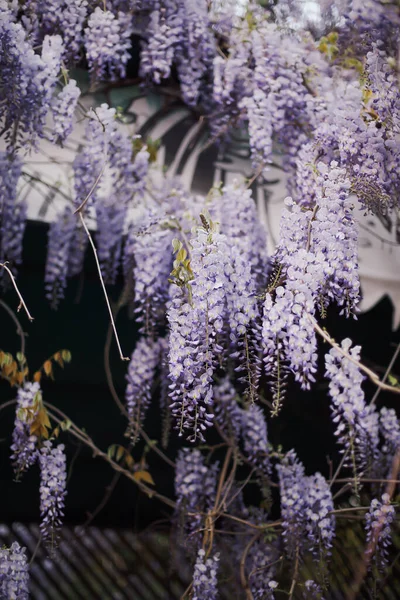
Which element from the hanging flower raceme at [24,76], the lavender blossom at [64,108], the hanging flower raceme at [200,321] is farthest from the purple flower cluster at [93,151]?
the hanging flower raceme at [200,321]

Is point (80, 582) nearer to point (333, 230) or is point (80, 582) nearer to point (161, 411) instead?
point (161, 411)

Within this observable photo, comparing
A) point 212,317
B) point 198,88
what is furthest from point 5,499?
point 198,88

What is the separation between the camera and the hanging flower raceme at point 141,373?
2.73 m

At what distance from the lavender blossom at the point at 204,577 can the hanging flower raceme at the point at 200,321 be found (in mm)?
757

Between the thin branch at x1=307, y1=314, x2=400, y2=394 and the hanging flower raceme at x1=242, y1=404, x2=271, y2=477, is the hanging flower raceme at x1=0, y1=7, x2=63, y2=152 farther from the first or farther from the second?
the hanging flower raceme at x1=242, y1=404, x2=271, y2=477

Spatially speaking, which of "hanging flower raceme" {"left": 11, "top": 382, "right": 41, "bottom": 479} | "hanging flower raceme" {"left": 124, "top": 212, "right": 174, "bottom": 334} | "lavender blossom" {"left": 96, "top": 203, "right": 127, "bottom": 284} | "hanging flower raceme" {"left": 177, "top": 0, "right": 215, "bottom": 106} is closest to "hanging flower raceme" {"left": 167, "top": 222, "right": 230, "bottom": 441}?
"hanging flower raceme" {"left": 124, "top": 212, "right": 174, "bottom": 334}

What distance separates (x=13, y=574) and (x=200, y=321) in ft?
3.60

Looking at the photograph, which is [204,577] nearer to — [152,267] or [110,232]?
[152,267]

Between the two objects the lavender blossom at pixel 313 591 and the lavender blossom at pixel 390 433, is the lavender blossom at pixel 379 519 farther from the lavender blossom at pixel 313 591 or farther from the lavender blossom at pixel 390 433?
the lavender blossom at pixel 390 433

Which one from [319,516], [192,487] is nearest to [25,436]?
[192,487]

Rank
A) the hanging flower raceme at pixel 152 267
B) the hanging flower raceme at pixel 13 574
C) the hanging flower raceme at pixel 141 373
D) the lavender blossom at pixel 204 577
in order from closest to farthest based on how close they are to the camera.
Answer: the hanging flower raceme at pixel 13 574, the lavender blossom at pixel 204 577, the hanging flower raceme at pixel 152 267, the hanging flower raceme at pixel 141 373

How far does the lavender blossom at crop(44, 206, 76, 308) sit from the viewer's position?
287 centimetres

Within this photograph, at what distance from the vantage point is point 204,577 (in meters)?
2.32

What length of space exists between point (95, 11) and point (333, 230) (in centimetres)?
132
